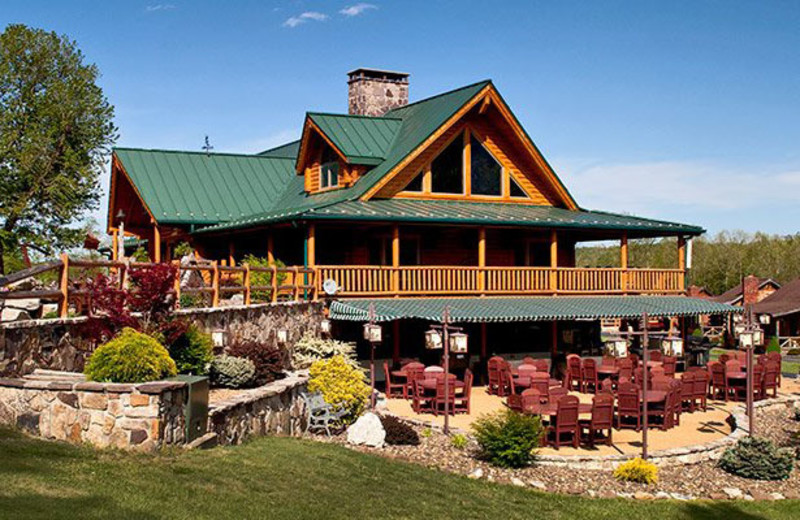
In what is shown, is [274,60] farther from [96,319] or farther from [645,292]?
[96,319]

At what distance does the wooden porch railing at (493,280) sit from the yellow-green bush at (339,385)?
20.3ft

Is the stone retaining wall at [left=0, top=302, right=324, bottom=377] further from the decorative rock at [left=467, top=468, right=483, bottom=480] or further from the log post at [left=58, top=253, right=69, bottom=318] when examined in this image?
the decorative rock at [left=467, top=468, right=483, bottom=480]

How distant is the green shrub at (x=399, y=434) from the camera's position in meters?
16.9

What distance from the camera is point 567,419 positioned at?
17.3 m

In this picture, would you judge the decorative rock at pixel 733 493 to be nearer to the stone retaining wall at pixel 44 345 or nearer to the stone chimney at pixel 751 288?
the stone retaining wall at pixel 44 345

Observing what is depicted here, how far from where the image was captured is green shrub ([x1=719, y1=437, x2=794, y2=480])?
1686cm

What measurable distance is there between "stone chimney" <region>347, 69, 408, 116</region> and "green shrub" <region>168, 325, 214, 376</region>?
2111 centimetres

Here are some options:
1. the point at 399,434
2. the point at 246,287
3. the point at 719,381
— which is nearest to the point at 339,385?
the point at 399,434

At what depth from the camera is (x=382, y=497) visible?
1151 centimetres

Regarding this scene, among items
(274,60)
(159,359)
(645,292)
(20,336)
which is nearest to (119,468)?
(159,359)

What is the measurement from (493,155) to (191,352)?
1672 cm

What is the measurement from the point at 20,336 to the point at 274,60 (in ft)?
73.2

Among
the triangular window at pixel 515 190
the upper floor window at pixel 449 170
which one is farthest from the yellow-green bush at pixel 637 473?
the triangular window at pixel 515 190

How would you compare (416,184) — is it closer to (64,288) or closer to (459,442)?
(459,442)
